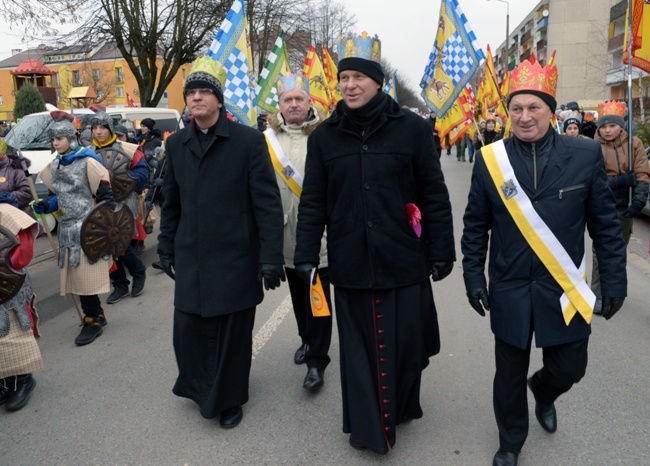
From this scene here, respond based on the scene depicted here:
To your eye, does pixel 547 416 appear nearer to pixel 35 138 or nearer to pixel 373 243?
pixel 373 243

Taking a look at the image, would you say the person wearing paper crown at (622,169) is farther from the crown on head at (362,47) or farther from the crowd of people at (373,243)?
the crown on head at (362,47)

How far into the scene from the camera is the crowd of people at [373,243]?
8.61ft

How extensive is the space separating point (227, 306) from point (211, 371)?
459mm

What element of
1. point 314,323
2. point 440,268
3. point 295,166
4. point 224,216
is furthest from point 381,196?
point 314,323

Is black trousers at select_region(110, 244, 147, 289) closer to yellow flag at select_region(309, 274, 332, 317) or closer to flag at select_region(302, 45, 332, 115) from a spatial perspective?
yellow flag at select_region(309, 274, 332, 317)

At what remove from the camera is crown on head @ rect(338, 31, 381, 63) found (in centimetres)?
283

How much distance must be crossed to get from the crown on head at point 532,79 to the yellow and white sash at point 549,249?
373 millimetres

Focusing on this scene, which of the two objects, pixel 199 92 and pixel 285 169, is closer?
pixel 199 92

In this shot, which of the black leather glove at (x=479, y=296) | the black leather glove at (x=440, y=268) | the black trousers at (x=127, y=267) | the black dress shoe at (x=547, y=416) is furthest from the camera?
the black trousers at (x=127, y=267)

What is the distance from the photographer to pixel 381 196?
2824 mm

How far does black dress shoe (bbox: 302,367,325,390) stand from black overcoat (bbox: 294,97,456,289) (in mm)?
1072

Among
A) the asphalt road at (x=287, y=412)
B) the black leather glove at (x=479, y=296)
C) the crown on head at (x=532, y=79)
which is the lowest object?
the asphalt road at (x=287, y=412)

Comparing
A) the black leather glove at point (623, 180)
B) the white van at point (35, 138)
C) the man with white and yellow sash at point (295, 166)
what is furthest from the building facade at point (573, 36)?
the man with white and yellow sash at point (295, 166)

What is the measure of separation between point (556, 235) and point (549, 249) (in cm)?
7
